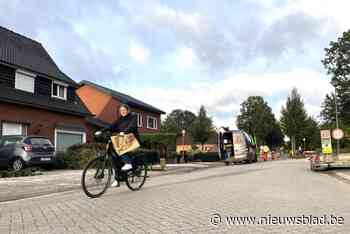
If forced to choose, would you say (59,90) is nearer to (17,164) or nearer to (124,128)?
(17,164)

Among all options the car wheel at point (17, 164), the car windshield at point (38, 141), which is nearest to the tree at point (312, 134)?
the car windshield at point (38, 141)

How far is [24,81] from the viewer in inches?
976

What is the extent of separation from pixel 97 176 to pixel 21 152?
9.72 m

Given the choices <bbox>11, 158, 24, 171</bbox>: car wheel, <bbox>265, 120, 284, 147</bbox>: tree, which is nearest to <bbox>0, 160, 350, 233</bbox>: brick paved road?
<bbox>11, 158, 24, 171</bbox>: car wheel

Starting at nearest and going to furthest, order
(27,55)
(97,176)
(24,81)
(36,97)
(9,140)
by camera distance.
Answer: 1. (97,176)
2. (9,140)
3. (24,81)
4. (36,97)
5. (27,55)

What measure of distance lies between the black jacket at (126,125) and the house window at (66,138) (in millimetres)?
17558

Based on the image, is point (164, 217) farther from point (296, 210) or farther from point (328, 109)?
point (328, 109)

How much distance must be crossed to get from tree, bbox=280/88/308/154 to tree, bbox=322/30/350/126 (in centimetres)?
1737

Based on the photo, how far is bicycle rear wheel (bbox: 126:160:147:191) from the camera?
9298 millimetres

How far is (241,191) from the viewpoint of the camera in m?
9.50

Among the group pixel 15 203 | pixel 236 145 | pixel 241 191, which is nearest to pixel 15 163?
pixel 15 203

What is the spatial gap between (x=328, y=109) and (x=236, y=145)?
32.5 meters

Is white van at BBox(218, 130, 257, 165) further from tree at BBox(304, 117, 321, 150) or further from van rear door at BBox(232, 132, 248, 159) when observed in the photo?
tree at BBox(304, 117, 321, 150)

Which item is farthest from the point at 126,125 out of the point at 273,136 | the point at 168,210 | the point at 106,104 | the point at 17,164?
the point at 273,136
